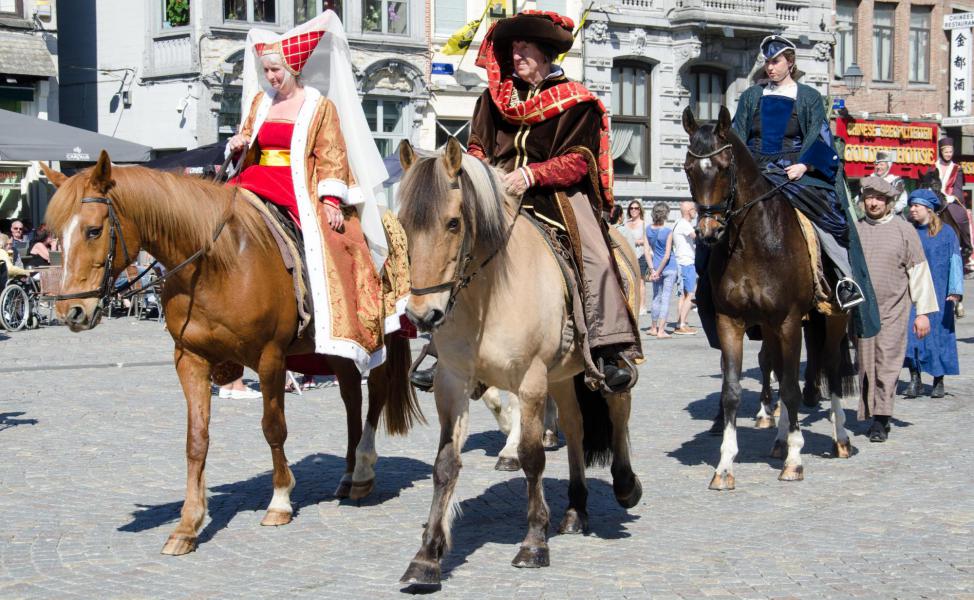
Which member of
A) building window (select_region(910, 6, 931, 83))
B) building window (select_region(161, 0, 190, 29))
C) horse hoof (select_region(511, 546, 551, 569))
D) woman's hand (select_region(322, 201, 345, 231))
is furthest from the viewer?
building window (select_region(910, 6, 931, 83))

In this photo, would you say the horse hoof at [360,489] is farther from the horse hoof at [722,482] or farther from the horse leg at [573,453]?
the horse hoof at [722,482]

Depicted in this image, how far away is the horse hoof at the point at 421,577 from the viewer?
577 cm

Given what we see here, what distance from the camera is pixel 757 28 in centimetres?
3588

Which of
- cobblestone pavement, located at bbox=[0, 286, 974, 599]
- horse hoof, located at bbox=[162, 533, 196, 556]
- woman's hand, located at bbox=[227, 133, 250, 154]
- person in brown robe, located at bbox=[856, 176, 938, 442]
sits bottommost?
cobblestone pavement, located at bbox=[0, 286, 974, 599]

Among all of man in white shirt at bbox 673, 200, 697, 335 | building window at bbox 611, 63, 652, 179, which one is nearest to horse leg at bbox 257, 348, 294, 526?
man in white shirt at bbox 673, 200, 697, 335

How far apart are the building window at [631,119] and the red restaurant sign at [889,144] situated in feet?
23.2

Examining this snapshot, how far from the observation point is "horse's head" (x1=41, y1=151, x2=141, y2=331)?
20.7ft

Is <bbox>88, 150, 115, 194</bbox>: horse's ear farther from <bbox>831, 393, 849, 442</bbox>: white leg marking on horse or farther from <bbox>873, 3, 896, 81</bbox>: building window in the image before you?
<bbox>873, 3, 896, 81</bbox>: building window

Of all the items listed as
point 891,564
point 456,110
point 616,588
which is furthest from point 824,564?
point 456,110

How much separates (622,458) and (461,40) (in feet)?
81.2

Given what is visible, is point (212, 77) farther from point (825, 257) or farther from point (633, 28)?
point (825, 257)

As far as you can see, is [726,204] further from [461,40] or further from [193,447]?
→ [461,40]

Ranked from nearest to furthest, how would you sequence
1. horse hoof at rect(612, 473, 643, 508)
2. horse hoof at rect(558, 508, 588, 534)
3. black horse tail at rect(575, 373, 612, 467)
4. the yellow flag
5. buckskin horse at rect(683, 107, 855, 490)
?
horse hoof at rect(558, 508, 588, 534) → horse hoof at rect(612, 473, 643, 508) → black horse tail at rect(575, 373, 612, 467) → buckskin horse at rect(683, 107, 855, 490) → the yellow flag

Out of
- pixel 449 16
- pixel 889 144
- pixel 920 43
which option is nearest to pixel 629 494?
pixel 449 16
